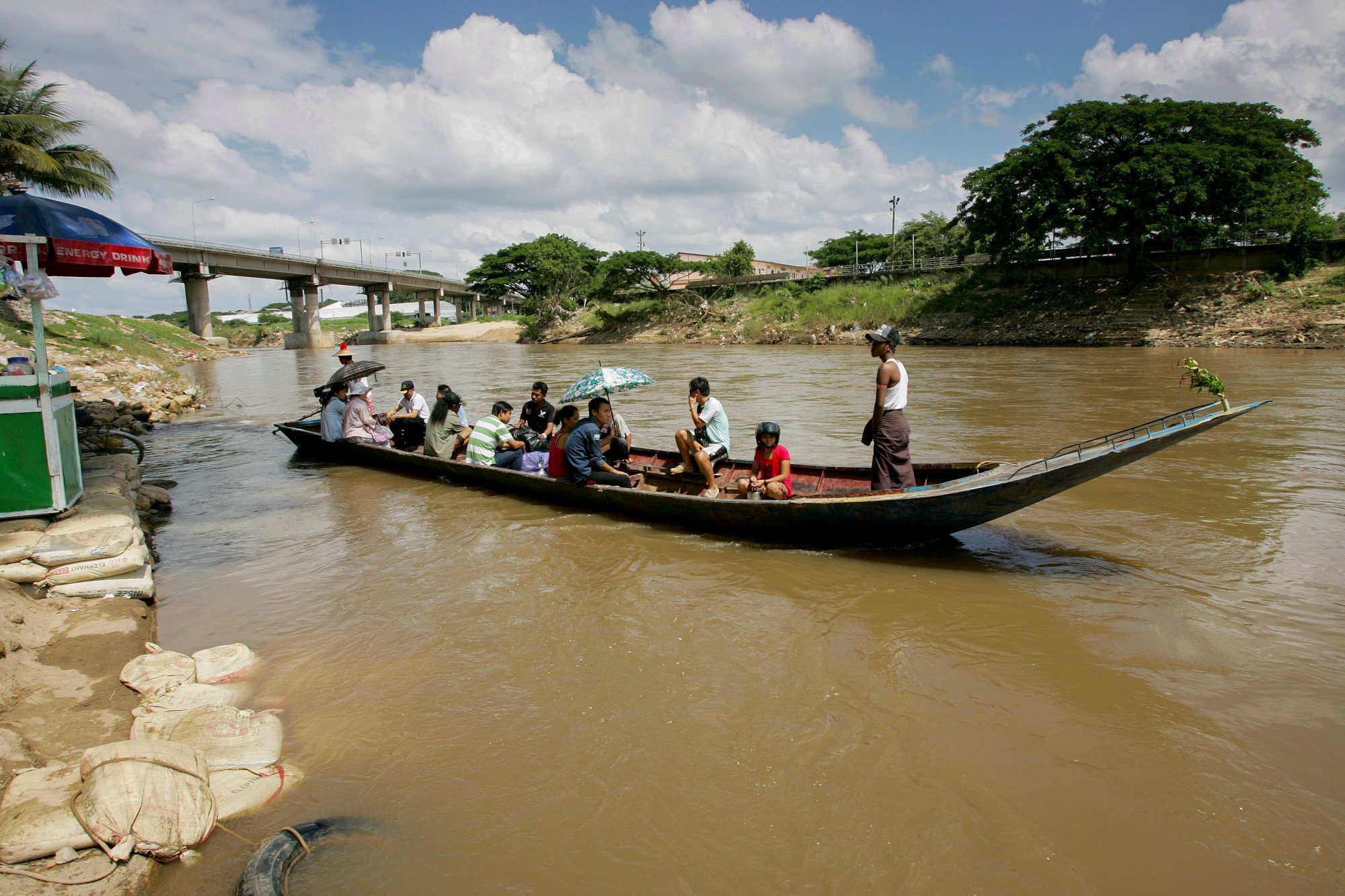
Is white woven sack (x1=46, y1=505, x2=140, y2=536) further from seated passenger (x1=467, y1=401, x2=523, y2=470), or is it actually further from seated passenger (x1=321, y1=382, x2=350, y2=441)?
seated passenger (x1=321, y1=382, x2=350, y2=441)

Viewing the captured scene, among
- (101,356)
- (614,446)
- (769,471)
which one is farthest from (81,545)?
(101,356)

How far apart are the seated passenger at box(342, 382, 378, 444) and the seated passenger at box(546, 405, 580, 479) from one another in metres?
3.66

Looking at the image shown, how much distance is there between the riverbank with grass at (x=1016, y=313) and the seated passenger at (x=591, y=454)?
80.2 feet

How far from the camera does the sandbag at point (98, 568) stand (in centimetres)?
430

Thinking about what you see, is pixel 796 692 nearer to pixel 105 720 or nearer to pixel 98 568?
pixel 105 720

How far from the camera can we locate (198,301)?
43000 mm

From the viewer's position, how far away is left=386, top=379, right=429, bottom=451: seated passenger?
9.60 m

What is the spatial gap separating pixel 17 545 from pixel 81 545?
304 mm

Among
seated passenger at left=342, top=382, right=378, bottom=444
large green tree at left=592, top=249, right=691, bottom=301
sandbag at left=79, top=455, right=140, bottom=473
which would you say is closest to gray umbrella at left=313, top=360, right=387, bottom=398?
seated passenger at left=342, top=382, right=378, bottom=444

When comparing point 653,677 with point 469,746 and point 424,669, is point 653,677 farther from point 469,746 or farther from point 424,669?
point 424,669

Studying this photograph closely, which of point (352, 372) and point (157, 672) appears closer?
point (157, 672)

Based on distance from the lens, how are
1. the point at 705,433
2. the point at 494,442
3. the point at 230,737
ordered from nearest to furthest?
the point at 230,737, the point at 705,433, the point at 494,442

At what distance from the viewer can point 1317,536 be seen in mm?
5941

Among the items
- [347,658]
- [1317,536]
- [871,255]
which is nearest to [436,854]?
[347,658]
